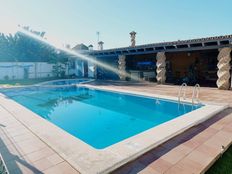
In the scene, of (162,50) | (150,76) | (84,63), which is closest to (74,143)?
(162,50)

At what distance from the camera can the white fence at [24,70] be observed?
2311 cm

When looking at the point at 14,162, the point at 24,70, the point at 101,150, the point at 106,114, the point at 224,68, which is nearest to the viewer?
the point at 14,162

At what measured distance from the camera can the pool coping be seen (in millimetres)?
3513

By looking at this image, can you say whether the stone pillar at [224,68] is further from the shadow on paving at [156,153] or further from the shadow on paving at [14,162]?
the shadow on paving at [14,162]

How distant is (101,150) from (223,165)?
2652mm

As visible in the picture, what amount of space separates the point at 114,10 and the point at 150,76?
26.7 feet

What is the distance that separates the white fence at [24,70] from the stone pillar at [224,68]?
22956 mm

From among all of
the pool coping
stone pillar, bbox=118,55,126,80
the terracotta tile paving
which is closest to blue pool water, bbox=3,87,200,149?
the pool coping

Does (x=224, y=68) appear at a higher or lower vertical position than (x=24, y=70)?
lower

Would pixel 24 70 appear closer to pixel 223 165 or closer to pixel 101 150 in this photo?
pixel 101 150

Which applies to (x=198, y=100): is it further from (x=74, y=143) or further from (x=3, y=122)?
(x=3, y=122)

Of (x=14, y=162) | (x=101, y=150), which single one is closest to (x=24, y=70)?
(x=14, y=162)

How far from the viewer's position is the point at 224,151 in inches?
164

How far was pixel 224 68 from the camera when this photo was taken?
12.3 metres
